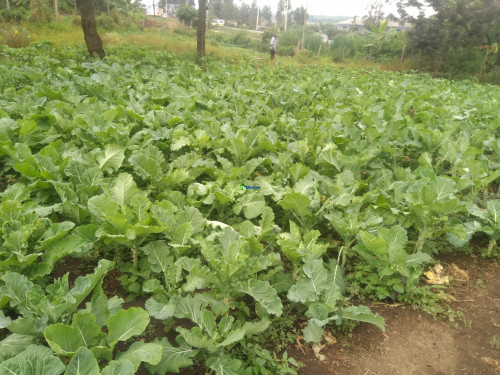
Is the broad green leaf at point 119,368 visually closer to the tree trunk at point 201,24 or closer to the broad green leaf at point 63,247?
the broad green leaf at point 63,247

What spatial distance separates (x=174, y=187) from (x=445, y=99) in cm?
825

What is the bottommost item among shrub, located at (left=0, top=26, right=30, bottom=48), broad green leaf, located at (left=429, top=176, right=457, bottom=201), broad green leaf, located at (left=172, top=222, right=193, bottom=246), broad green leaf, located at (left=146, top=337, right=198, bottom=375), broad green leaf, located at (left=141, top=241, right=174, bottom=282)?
broad green leaf, located at (left=146, top=337, right=198, bottom=375)

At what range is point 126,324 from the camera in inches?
76.0

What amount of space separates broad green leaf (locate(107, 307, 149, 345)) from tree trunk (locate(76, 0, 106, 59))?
10506 millimetres

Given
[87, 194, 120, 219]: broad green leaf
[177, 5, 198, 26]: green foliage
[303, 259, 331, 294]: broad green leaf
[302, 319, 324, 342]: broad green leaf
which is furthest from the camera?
[177, 5, 198, 26]: green foliage

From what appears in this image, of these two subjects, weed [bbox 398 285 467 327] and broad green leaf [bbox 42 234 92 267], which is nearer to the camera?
broad green leaf [bbox 42 234 92 267]

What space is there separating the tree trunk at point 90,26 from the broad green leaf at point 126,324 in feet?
34.5

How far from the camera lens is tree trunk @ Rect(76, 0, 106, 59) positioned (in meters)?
10.2

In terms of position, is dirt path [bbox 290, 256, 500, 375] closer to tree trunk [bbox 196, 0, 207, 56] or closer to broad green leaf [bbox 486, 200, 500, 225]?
broad green leaf [bbox 486, 200, 500, 225]

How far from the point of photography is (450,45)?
22922 mm

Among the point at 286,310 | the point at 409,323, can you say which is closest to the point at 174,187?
the point at 286,310

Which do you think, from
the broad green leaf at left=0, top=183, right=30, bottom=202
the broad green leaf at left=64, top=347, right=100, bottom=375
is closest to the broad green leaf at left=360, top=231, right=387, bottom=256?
the broad green leaf at left=64, top=347, right=100, bottom=375

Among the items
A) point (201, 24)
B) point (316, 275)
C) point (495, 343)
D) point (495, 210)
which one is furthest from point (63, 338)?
point (201, 24)

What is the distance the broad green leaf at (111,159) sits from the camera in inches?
138
